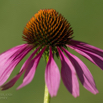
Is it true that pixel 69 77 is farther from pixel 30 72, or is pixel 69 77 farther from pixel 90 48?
pixel 90 48

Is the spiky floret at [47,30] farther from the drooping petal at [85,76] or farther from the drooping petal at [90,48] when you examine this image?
the drooping petal at [85,76]

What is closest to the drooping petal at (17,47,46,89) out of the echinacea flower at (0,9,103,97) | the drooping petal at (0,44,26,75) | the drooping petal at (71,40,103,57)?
the echinacea flower at (0,9,103,97)

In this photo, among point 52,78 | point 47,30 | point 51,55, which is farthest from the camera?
point 47,30

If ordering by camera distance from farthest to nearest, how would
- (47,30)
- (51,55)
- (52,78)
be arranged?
(47,30) < (51,55) < (52,78)

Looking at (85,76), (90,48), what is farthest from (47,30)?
(85,76)

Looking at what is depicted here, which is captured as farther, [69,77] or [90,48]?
[90,48]

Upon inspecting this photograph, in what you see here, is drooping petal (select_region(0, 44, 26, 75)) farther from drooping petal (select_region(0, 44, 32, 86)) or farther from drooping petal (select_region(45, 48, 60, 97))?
drooping petal (select_region(45, 48, 60, 97))

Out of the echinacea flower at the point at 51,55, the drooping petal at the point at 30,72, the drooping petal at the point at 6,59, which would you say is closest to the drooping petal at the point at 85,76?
the echinacea flower at the point at 51,55
